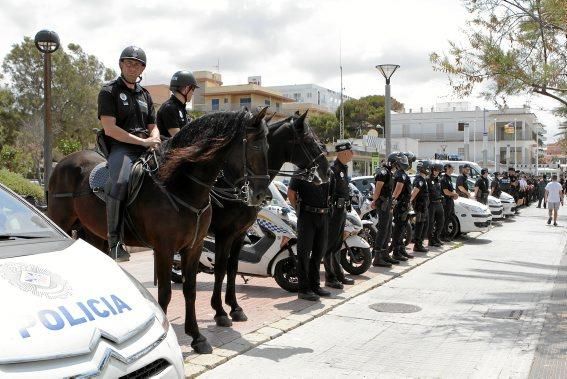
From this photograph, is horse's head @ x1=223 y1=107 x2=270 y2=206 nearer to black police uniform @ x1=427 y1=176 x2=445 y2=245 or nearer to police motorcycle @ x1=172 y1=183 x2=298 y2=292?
police motorcycle @ x1=172 y1=183 x2=298 y2=292

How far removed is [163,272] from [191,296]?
0.43 metres

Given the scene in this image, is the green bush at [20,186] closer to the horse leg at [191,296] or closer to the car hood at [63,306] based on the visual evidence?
the horse leg at [191,296]

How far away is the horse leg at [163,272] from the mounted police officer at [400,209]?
278 inches

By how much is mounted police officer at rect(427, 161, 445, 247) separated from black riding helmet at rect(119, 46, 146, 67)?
9.74m

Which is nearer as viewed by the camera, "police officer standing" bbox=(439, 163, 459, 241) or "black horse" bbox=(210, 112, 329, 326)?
"black horse" bbox=(210, 112, 329, 326)

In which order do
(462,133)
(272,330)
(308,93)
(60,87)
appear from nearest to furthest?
(272,330), (60,87), (462,133), (308,93)

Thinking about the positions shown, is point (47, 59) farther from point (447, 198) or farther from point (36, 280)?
point (447, 198)

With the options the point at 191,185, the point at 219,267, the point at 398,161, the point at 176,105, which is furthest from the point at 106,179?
the point at 398,161

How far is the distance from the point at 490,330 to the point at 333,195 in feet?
8.90

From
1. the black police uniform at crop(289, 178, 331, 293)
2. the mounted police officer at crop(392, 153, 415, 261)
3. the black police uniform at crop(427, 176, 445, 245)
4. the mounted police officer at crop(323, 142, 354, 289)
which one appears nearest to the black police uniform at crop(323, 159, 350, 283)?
the mounted police officer at crop(323, 142, 354, 289)

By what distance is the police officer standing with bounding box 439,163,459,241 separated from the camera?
1548 cm

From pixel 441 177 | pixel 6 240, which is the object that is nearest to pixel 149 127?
pixel 6 240

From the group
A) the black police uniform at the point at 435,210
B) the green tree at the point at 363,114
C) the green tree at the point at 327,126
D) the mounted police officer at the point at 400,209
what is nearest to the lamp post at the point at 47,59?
the mounted police officer at the point at 400,209

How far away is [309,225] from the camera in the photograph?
7.94 meters
